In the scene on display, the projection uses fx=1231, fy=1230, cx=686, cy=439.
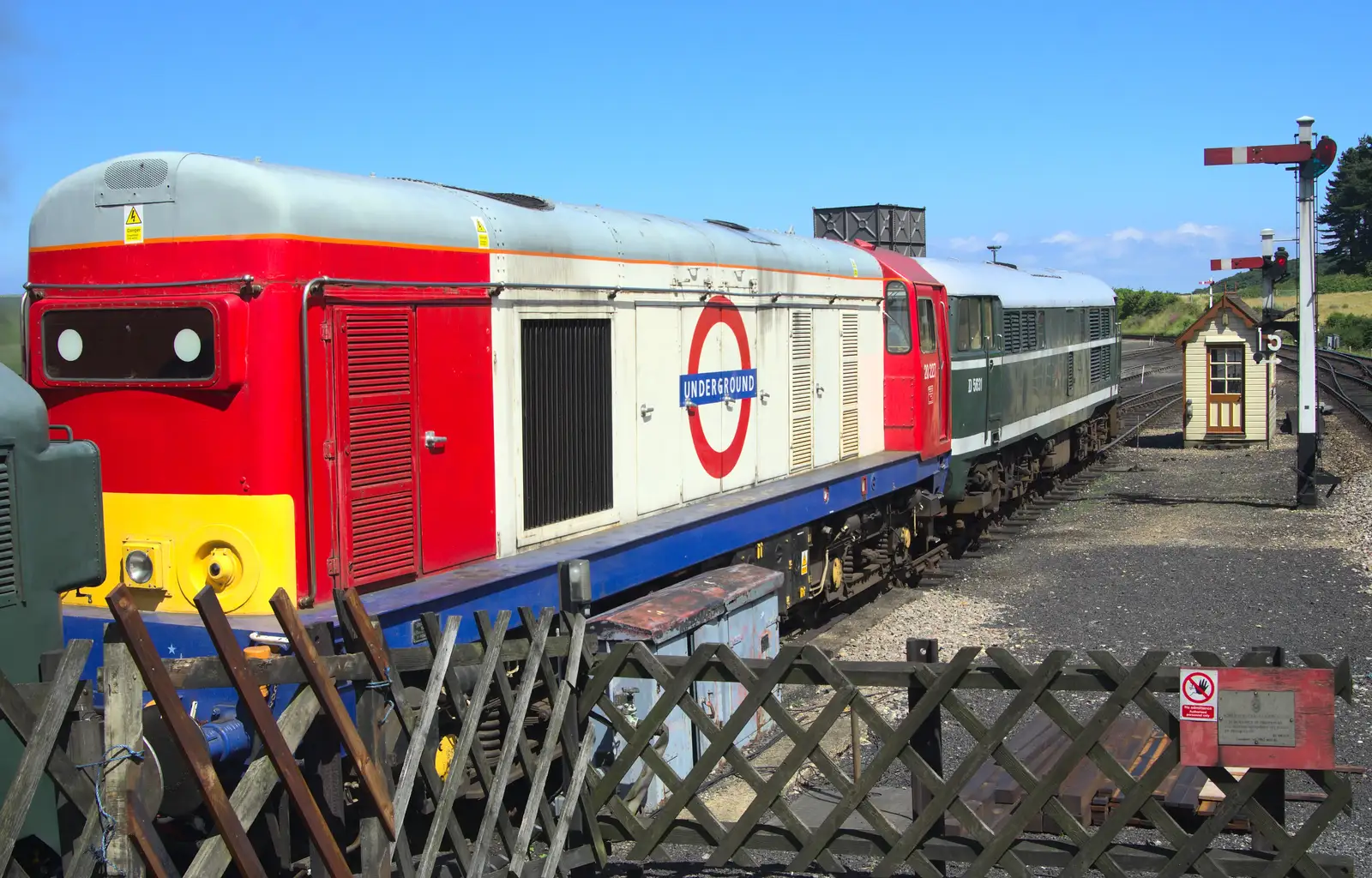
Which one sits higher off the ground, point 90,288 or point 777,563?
point 90,288

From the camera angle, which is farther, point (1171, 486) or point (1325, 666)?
point (1171, 486)

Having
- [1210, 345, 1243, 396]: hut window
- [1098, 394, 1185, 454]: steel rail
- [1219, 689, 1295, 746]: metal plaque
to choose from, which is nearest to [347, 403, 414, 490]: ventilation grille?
[1219, 689, 1295, 746]: metal plaque

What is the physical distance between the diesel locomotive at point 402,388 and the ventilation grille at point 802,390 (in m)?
0.12

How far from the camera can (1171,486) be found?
19812mm

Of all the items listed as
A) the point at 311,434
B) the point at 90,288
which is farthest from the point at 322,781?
the point at 90,288

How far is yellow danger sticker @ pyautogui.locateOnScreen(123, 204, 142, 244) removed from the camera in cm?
581

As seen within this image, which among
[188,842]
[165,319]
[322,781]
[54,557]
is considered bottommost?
[188,842]

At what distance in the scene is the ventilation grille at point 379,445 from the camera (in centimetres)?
600

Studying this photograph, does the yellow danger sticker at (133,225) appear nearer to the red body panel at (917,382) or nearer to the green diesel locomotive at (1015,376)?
the red body panel at (917,382)

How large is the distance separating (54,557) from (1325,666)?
498cm

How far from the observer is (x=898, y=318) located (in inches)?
512

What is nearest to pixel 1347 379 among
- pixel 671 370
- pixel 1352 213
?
pixel 671 370

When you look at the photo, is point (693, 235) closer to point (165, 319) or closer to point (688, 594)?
point (688, 594)

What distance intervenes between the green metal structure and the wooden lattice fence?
0.62 meters
